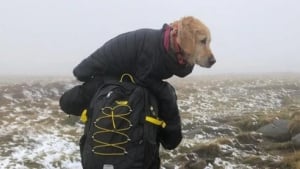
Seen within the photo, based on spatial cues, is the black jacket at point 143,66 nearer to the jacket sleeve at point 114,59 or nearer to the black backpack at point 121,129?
the jacket sleeve at point 114,59

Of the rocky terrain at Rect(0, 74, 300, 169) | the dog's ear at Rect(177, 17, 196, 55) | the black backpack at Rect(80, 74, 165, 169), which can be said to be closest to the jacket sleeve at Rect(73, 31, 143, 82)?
the black backpack at Rect(80, 74, 165, 169)

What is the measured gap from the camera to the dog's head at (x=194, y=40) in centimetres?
440

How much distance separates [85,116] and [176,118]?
852 millimetres

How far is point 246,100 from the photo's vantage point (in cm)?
2314

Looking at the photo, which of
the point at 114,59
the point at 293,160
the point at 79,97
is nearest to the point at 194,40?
the point at 114,59

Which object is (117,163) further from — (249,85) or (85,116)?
(249,85)

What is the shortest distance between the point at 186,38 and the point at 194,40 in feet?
0.37

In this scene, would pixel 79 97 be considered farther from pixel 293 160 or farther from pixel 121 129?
pixel 293 160

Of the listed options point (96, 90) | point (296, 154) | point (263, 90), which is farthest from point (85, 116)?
point (263, 90)

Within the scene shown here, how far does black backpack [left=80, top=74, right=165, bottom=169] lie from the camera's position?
434cm

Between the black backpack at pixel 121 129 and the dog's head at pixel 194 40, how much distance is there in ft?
1.73

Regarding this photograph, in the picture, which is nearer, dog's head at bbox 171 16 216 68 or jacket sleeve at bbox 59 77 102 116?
dog's head at bbox 171 16 216 68

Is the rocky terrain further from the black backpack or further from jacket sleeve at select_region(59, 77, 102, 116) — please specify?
the black backpack

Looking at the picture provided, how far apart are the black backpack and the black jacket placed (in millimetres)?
157
